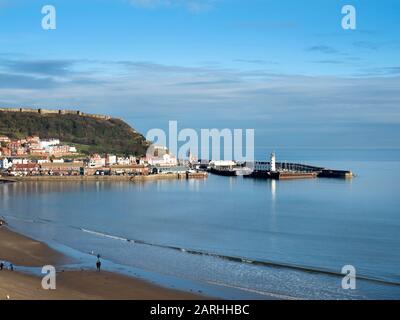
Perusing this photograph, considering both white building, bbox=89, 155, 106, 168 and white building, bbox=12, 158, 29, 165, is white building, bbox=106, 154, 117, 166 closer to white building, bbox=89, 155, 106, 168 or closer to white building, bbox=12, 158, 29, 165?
white building, bbox=89, 155, 106, 168

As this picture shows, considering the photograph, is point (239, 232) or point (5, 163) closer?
point (239, 232)

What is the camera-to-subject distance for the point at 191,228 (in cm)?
2503

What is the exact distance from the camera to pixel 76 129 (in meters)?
96.5

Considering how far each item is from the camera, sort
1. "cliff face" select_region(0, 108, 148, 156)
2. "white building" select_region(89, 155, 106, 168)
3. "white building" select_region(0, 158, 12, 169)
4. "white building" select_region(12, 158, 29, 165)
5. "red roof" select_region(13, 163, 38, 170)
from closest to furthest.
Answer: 1. "red roof" select_region(13, 163, 38, 170)
2. "white building" select_region(0, 158, 12, 169)
3. "white building" select_region(12, 158, 29, 165)
4. "white building" select_region(89, 155, 106, 168)
5. "cliff face" select_region(0, 108, 148, 156)

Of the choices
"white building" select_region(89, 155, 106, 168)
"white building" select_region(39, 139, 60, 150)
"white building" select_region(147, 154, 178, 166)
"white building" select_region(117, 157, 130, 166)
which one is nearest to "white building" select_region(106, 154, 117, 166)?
"white building" select_region(89, 155, 106, 168)

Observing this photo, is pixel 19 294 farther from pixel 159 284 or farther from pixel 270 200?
pixel 270 200

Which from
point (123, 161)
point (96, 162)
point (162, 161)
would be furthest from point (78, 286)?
point (162, 161)

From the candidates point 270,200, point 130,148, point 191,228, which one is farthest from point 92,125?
point 191,228

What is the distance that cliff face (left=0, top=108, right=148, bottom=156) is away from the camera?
89.4 metres

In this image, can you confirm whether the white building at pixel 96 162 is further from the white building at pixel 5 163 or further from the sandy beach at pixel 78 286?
the sandy beach at pixel 78 286

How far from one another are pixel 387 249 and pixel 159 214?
523 inches

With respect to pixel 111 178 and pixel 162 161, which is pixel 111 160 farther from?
pixel 111 178

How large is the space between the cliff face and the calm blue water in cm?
4575

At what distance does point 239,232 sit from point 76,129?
7608 centimetres
